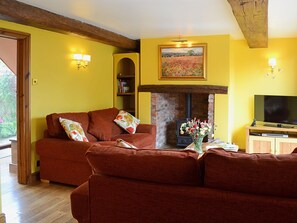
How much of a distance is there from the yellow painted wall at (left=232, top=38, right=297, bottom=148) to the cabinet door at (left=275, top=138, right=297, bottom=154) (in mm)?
851

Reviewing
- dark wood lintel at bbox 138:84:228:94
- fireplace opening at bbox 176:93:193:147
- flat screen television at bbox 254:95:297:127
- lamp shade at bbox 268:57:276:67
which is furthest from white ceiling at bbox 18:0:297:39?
fireplace opening at bbox 176:93:193:147

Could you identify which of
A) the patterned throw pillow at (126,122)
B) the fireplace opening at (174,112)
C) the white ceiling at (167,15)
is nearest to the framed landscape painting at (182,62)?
the white ceiling at (167,15)

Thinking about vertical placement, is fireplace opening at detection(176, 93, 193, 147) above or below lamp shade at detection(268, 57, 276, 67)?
below

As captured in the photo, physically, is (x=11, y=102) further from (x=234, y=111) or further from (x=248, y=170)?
(x=248, y=170)

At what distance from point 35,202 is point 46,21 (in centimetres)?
226

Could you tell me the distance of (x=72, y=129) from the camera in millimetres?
4141

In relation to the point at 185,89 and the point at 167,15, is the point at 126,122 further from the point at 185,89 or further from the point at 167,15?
the point at 167,15

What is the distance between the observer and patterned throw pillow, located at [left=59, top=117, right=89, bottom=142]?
407 centimetres

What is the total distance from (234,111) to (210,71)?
1.12 meters

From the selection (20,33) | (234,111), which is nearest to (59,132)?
(20,33)

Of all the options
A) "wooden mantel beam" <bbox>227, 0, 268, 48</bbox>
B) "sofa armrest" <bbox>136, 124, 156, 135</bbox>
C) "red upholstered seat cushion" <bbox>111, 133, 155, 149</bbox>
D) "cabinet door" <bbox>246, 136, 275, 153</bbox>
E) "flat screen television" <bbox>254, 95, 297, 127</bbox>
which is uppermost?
"wooden mantel beam" <bbox>227, 0, 268, 48</bbox>

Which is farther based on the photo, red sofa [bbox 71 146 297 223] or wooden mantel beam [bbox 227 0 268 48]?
wooden mantel beam [bbox 227 0 268 48]

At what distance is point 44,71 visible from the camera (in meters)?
4.50

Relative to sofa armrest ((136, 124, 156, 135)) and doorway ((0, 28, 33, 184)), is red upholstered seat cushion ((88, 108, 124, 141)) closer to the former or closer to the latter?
sofa armrest ((136, 124, 156, 135))
